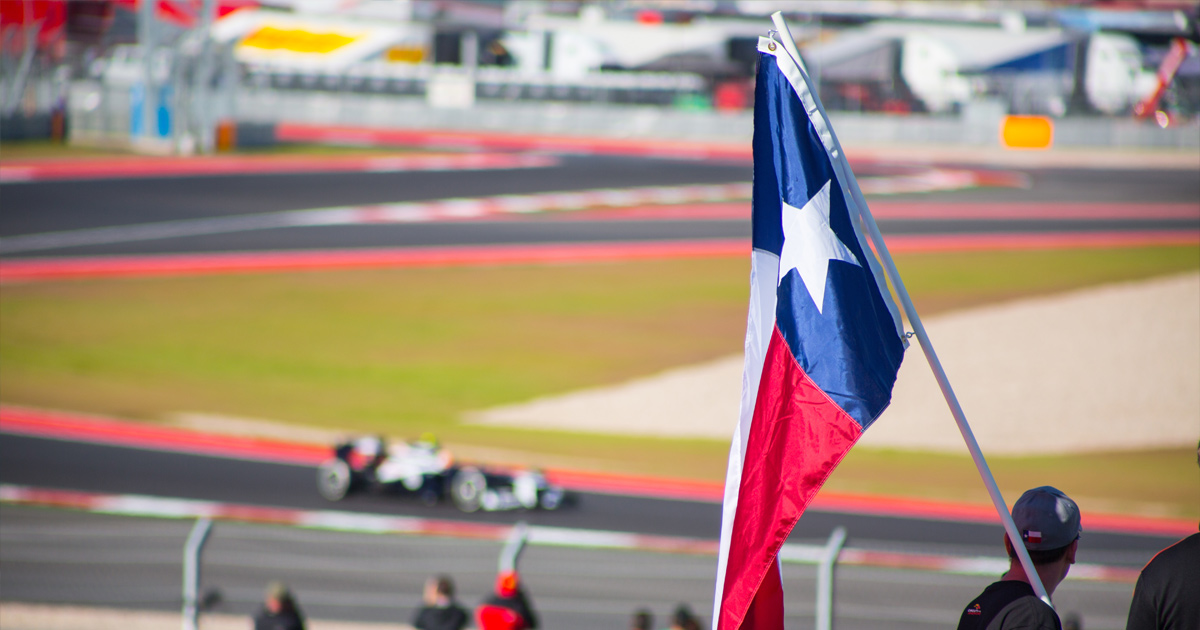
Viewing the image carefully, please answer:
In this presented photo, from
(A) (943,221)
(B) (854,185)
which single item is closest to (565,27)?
(A) (943,221)

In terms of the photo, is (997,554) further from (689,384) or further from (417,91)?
(417,91)

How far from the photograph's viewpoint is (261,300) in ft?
68.1

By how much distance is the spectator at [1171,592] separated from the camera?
2701mm

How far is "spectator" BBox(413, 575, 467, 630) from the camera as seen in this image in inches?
258

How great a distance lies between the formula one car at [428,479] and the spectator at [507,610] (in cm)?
521

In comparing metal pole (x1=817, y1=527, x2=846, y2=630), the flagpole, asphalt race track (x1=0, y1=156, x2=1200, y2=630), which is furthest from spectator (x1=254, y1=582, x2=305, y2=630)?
the flagpole

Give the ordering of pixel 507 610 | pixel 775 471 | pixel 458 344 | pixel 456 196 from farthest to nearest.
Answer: pixel 456 196, pixel 458 344, pixel 507 610, pixel 775 471

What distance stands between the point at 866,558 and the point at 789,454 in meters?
6.84

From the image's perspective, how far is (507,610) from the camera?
6438 millimetres

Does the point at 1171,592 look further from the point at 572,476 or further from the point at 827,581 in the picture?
the point at 572,476

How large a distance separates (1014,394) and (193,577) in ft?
40.4

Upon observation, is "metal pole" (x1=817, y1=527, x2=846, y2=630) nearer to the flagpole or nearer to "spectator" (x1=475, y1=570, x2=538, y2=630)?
"spectator" (x1=475, y1=570, x2=538, y2=630)

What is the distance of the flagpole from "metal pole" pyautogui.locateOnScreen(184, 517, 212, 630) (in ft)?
17.4

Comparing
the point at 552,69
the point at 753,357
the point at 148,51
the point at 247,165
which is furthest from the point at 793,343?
the point at 552,69
